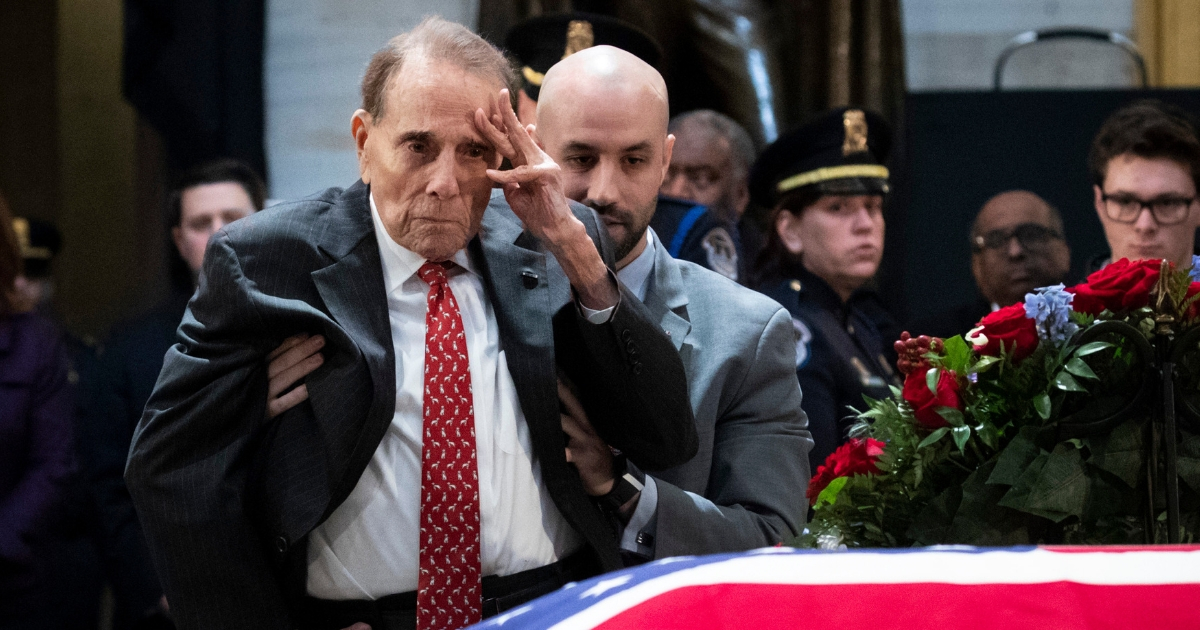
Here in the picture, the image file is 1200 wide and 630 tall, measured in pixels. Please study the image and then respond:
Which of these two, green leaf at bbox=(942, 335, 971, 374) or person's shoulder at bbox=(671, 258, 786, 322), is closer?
green leaf at bbox=(942, 335, 971, 374)

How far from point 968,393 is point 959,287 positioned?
7.20 feet

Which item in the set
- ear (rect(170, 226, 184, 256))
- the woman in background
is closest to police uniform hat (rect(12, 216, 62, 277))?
the woman in background

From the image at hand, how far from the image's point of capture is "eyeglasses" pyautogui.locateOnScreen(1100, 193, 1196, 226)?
114 inches

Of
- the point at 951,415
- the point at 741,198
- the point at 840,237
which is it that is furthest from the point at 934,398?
the point at 741,198

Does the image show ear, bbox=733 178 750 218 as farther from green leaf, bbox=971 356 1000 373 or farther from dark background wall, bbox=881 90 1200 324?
green leaf, bbox=971 356 1000 373

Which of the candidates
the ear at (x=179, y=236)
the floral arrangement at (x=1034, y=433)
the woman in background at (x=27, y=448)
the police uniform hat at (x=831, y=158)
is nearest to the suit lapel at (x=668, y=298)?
the floral arrangement at (x=1034, y=433)

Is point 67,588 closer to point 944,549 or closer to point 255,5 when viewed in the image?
point 255,5

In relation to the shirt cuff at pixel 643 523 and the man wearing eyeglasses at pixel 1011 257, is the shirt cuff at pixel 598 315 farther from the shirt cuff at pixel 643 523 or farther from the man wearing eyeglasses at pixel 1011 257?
the man wearing eyeglasses at pixel 1011 257

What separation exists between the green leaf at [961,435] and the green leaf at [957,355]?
3.6 inches

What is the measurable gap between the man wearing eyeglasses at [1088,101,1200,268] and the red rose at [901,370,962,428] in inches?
52.1

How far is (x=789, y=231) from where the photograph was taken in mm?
3322

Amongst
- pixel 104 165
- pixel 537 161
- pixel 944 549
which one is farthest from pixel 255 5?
pixel 944 549

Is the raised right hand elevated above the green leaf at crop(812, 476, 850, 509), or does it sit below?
above

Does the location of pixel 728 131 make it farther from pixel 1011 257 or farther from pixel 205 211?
pixel 205 211
